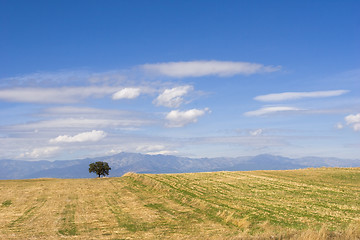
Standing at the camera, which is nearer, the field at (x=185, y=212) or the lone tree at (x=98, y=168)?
Result: the field at (x=185, y=212)

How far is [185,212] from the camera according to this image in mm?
34875

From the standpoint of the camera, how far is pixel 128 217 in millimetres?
33844

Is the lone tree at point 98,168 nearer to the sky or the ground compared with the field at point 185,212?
nearer to the sky

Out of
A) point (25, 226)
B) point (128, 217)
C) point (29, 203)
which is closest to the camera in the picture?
point (25, 226)

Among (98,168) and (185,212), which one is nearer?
(185,212)

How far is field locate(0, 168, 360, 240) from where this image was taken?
25531 millimetres

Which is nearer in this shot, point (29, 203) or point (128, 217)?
point (128, 217)

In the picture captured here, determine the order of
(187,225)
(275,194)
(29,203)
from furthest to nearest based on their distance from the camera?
(29,203), (275,194), (187,225)

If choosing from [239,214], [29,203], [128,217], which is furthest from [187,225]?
[29,203]

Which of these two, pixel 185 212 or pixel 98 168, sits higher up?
pixel 98 168

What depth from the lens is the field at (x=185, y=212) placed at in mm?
25531

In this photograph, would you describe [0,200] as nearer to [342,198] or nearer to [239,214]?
[239,214]

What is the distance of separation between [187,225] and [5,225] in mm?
20370

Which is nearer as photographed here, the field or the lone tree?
the field
